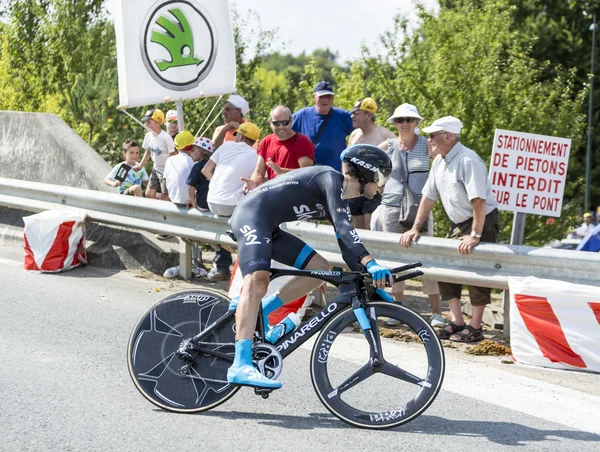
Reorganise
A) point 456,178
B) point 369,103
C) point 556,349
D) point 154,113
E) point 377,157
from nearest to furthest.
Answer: point 377,157, point 556,349, point 456,178, point 369,103, point 154,113

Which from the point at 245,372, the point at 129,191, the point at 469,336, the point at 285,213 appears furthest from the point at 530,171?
the point at 129,191

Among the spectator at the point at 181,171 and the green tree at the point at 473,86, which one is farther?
the green tree at the point at 473,86

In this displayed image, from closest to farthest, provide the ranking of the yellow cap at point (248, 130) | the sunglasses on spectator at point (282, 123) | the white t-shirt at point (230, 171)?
the sunglasses on spectator at point (282, 123), the white t-shirt at point (230, 171), the yellow cap at point (248, 130)

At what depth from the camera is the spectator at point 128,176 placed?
1178cm

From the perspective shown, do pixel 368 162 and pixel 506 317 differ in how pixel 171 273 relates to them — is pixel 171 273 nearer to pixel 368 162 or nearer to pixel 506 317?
pixel 506 317

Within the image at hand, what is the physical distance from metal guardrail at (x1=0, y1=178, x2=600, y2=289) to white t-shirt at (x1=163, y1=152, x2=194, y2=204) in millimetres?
125

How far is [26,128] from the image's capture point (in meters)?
13.0

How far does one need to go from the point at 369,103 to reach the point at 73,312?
11.6ft

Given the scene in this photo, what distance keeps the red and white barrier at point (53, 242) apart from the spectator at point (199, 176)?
1621 millimetres

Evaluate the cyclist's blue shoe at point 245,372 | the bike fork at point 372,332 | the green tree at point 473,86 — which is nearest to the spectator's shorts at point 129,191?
the cyclist's blue shoe at point 245,372

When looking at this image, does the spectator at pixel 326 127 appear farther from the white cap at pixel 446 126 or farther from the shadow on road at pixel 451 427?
the shadow on road at pixel 451 427

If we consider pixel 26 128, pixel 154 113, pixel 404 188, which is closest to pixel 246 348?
pixel 404 188

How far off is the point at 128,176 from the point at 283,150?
11.2 ft

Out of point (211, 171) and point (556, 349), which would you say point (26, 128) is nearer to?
point (211, 171)
